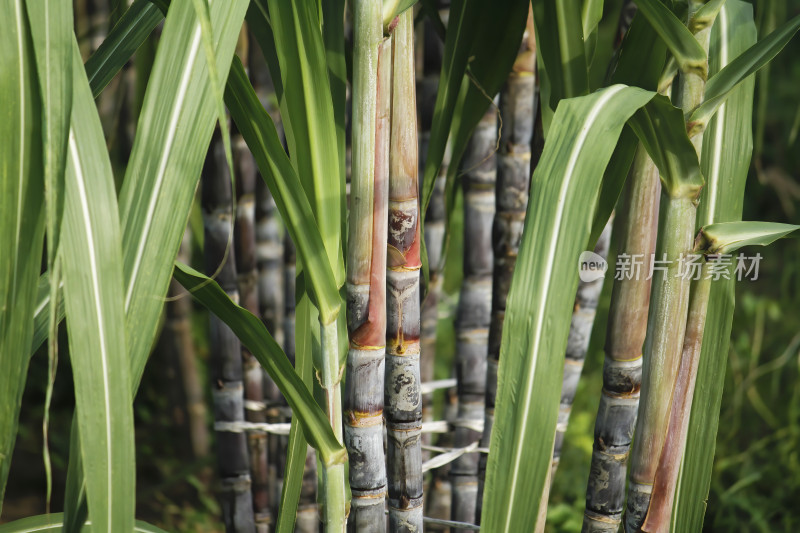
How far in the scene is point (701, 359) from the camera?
15.8 inches

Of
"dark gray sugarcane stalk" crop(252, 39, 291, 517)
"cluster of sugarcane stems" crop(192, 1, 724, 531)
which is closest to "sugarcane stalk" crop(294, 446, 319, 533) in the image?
"dark gray sugarcane stalk" crop(252, 39, 291, 517)

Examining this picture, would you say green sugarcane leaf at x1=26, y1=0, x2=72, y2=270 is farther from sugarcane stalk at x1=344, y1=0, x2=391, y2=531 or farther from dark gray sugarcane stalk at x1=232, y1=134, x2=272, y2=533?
dark gray sugarcane stalk at x1=232, y1=134, x2=272, y2=533

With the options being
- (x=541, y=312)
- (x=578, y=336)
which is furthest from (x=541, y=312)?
(x=578, y=336)

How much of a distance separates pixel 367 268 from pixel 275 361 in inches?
2.8

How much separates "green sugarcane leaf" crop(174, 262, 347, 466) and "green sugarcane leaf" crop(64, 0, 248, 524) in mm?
53

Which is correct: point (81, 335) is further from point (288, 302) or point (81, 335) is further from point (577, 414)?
point (577, 414)

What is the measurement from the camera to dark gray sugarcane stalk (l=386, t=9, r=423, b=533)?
1.22 ft

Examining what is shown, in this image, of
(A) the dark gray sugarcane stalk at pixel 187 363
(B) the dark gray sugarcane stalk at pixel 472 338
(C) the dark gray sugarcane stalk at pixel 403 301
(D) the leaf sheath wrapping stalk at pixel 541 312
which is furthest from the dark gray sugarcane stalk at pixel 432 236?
(A) the dark gray sugarcane stalk at pixel 187 363

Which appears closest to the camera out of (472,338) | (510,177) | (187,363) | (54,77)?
(54,77)

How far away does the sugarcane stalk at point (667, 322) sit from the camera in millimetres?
356

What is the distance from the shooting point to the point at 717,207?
389 millimetres

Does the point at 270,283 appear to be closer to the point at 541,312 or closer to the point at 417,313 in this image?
the point at 417,313

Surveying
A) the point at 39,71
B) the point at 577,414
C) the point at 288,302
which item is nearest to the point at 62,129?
the point at 39,71

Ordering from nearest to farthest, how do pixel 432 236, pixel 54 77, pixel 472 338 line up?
pixel 54 77, pixel 472 338, pixel 432 236
